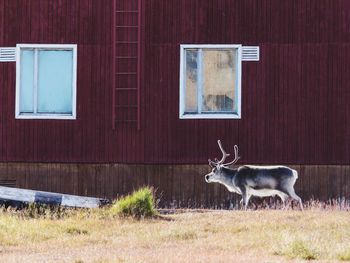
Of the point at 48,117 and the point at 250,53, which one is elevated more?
the point at 250,53

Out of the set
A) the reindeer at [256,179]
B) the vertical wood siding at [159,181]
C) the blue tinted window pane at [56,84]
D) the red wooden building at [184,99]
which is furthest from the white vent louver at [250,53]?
the blue tinted window pane at [56,84]

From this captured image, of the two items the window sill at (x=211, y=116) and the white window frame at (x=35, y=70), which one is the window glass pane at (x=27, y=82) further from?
the window sill at (x=211, y=116)

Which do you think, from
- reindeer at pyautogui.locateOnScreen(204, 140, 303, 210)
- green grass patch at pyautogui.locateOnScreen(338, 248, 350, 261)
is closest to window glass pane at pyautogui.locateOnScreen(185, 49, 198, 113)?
reindeer at pyautogui.locateOnScreen(204, 140, 303, 210)

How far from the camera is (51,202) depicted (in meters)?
17.6

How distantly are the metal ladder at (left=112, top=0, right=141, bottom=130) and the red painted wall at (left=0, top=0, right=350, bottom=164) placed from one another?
0.11 meters

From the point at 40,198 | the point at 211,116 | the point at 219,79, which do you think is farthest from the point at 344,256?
the point at 219,79

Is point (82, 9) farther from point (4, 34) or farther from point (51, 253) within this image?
point (51, 253)

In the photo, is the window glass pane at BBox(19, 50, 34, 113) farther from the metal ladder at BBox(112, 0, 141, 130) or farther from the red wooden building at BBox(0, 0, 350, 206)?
the metal ladder at BBox(112, 0, 141, 130)

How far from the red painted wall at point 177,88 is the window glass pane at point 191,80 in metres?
0.32

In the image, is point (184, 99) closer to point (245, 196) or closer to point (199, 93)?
point (199, 93)

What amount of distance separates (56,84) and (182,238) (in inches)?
300

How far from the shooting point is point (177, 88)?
19.9 m

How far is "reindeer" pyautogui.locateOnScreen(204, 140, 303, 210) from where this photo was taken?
18.6 meters

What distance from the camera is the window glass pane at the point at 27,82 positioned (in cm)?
2016
